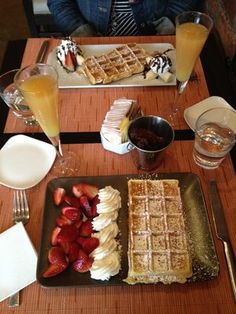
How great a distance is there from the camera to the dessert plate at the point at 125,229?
0.78m

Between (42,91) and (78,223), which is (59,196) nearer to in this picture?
(78,223)

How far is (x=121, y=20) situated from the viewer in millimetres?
1795

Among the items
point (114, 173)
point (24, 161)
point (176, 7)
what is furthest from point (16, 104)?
point (176, 7)

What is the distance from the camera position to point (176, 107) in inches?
47.9

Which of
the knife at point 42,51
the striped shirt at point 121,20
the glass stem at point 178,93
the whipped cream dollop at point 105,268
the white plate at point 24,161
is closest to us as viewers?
the whipped cream dollop at point 105,268

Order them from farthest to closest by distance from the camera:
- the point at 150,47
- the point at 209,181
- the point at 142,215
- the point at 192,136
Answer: the point at 150,47 < the point at 192,136 < the point at 209,181 < the point at 142,215

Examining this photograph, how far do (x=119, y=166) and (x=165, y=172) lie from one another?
0.15 m

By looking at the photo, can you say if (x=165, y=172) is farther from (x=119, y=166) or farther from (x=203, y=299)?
(x=203, y=299)

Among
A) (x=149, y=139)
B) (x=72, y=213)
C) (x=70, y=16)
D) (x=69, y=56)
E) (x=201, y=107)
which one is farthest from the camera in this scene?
(x=70, y=16)

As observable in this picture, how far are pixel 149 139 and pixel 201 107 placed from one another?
33 cm

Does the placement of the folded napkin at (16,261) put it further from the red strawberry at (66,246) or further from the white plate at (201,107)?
the white plate at (201,107)

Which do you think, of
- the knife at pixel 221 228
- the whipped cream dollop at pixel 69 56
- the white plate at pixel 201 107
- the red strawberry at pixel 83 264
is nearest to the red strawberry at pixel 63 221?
the red strawberry at pixel 83 264

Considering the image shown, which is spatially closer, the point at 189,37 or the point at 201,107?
the point at 189,37

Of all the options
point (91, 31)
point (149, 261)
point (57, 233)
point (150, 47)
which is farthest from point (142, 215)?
point (91, 31)
